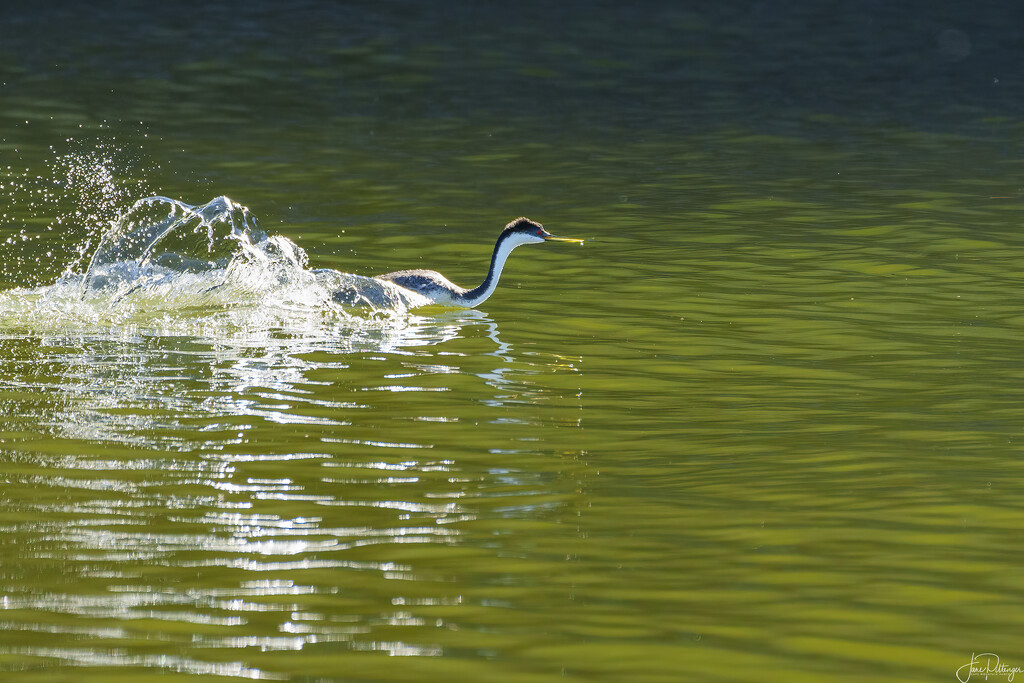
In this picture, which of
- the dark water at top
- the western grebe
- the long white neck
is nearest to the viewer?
the dark water at top

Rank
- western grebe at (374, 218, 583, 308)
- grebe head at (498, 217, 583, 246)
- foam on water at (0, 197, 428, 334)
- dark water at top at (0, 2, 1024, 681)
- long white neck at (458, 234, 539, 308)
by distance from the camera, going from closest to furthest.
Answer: dark water at top at (0, 2, 1024, 681) → foam on water at (0, 197, 428, 334) → western grebe at (374, 218, 583, 308) → long white neck at (458, 234, 539, 308) → grebe head at (498, 217, 583, 246)

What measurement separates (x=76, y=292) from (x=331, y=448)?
632 cm

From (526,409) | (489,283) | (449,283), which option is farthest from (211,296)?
(526,409)

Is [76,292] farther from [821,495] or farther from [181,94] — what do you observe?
[181,94]

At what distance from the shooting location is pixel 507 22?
4372 centimetres

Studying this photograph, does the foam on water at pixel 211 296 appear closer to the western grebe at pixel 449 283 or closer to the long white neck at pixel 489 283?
the western grebe at pixel 449 283

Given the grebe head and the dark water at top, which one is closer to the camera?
the dark water at top

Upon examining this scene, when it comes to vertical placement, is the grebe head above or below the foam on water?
above

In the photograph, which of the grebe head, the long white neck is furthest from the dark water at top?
the grebe head

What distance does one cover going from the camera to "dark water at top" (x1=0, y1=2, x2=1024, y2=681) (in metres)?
7.32

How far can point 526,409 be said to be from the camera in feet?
38.9

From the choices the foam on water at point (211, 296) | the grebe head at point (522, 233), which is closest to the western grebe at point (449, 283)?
the grebe head at point (522, 233)

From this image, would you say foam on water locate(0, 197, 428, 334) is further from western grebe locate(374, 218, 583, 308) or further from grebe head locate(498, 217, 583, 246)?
grebe head locate(498, 217, 583, 246)

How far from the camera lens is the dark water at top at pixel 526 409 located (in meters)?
7.32
